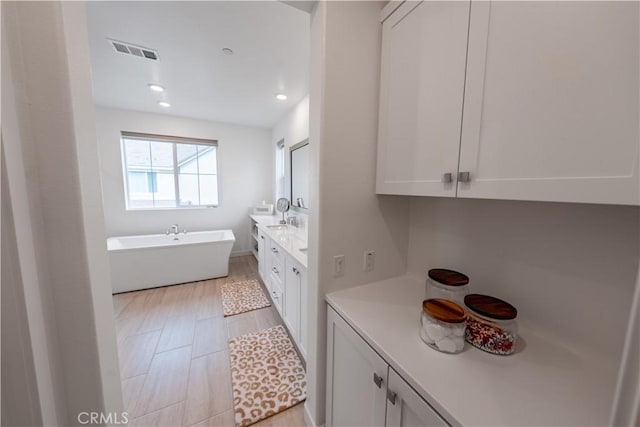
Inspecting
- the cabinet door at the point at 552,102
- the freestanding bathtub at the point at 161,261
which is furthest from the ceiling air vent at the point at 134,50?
the cabinet door at the point at 552,102

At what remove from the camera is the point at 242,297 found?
9.48ft

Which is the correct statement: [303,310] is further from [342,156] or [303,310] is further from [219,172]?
[219,172]

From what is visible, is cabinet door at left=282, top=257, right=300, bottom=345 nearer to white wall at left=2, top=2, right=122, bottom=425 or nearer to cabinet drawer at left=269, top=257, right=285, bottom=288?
cabinet drawer at left=269, top=257, right=285, bottom=288

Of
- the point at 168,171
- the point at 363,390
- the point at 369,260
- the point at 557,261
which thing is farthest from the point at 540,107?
the point at 168,171

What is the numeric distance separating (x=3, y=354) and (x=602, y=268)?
1677 mm

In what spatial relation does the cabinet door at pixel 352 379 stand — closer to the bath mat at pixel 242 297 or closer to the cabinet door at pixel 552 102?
the cabinet door at pixel 552 102

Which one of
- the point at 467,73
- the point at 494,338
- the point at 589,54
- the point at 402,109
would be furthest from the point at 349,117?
the point at 494,338

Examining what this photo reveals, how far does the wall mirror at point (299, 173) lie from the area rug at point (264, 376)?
5.29 ft

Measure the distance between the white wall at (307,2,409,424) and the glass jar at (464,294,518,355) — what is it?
21.9 inches

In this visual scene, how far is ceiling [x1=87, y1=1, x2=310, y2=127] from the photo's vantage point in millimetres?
1571

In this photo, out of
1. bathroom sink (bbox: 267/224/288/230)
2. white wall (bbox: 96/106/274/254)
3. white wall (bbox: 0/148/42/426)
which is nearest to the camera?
white wall (bbox: 0/148/42/426)

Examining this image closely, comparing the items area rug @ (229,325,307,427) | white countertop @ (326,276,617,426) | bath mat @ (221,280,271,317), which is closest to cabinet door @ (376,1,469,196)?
white countertop @ (326,276,617,426)

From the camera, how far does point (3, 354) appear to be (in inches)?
18.8

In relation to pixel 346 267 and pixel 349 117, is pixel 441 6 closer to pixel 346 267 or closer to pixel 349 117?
pixel 349 117
